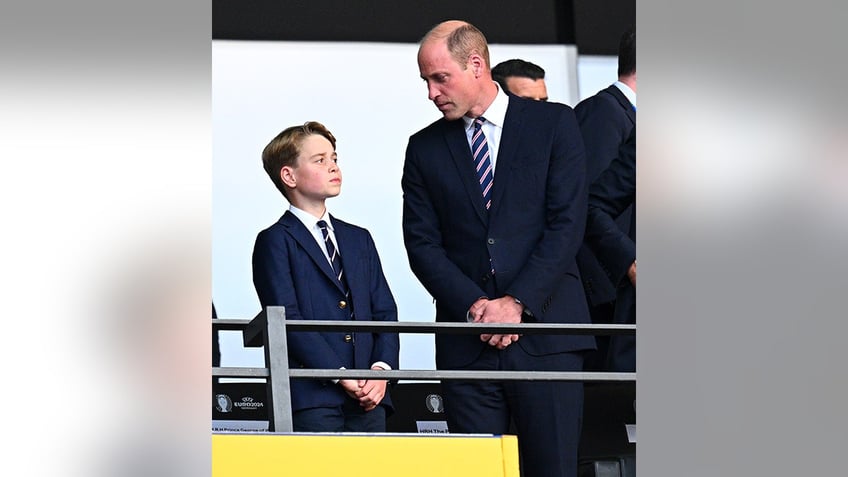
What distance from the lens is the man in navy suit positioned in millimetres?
4316

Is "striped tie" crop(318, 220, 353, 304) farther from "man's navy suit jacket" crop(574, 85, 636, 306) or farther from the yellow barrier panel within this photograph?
"man's navy suit jacket" crop(574, 85, 636, 306)

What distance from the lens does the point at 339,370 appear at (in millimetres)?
3988

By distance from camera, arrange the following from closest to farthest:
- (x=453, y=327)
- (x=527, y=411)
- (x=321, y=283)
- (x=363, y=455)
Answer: (x=363, y=455) → (x=453, y=327) → (x=527, y=411) → (x=321, y=283)

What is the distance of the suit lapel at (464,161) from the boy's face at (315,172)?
453 mm

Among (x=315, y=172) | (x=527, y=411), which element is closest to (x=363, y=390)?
(x=527, y=411)

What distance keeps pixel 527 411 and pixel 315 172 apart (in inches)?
48.1

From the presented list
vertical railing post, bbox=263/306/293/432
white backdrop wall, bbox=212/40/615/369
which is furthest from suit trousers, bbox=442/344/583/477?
vertical railing post, bbox=263/306/293/432

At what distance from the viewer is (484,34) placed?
4500 millimetres

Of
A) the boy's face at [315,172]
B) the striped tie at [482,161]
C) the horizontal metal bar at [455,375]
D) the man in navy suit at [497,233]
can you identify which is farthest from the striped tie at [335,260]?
the striped tie at [482,161]

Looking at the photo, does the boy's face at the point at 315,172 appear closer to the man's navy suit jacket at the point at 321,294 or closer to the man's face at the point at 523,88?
the man's navy suit jacket at the point at 321,294

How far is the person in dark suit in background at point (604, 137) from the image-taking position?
14.7ft

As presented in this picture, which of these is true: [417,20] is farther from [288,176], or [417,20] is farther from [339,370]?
[339,370]
